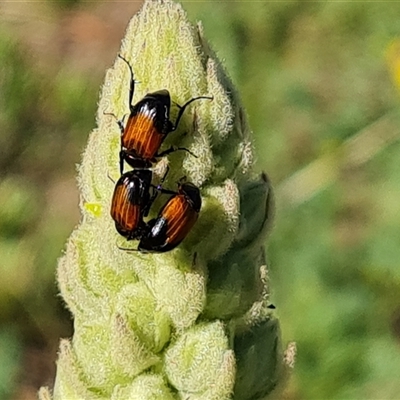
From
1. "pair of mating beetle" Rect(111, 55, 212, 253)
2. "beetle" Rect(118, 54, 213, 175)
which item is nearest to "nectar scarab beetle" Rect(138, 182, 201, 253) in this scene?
"pair of mating beetle" Rect(111, 55, 212, 253)

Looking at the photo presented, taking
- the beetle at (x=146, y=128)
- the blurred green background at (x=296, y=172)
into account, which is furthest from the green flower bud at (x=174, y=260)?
the blurred green background at (x=296, y=172)

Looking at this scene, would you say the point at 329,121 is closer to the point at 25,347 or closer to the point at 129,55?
the point at 25,347

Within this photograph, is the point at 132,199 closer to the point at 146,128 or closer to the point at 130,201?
the point at 130,201

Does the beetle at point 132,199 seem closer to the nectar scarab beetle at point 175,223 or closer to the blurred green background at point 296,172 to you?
the nectar scarab beetle at point 175,223

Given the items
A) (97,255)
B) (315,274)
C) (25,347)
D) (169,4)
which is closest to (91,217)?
(97,255)

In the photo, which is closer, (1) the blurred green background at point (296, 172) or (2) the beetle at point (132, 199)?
(2) the beetle at point (132, 199)

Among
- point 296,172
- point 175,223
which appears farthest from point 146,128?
point 296,172
